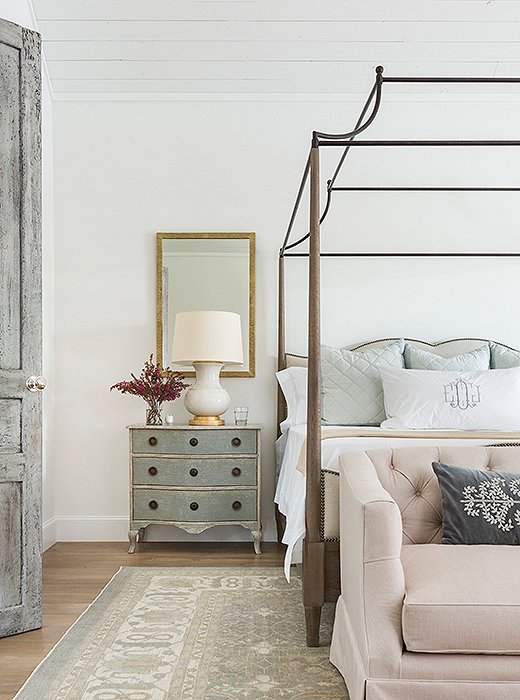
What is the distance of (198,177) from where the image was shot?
490 centimetres

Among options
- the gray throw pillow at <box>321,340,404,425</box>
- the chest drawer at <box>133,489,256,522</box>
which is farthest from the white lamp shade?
the chest drawer at <box>133,489,256,522</box>

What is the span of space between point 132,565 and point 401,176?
275cm

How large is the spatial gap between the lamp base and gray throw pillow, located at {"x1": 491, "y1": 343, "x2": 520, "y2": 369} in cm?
157

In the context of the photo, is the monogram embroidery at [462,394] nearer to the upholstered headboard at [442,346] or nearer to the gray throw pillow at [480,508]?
the upholstered headboard at [442,346]

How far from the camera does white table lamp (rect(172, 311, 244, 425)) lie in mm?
4402

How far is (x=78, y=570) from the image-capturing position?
4.07 m

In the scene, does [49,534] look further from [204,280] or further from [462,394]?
[462,394]

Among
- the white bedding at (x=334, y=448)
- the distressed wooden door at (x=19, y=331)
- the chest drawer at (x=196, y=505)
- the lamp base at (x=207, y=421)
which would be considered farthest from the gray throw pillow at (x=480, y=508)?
the lamp base at (x=207, y=421)

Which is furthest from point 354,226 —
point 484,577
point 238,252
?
point 484,577

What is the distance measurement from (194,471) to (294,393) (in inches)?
27.2

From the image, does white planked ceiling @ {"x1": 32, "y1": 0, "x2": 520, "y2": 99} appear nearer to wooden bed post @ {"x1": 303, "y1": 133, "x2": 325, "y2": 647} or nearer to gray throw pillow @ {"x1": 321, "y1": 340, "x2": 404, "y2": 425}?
gray throw pillow @ {"x1": 321, "y1": 340, "x2": 404, "y2": 425}

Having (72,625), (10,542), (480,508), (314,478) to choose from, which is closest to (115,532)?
(72,625)

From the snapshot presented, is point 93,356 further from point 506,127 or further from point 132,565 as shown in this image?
point 506,127

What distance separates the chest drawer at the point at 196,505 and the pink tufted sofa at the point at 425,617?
205cm
